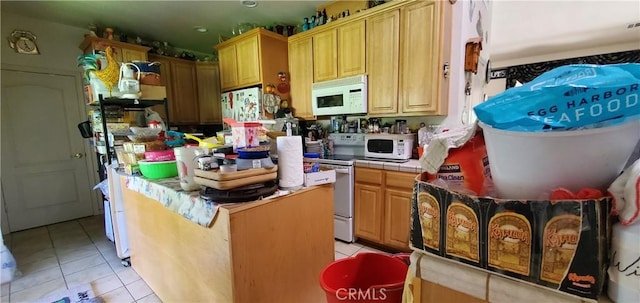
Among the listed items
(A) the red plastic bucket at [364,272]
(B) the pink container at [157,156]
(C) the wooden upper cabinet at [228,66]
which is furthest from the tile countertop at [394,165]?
(C) the wooden upper cabinet at [228,66]

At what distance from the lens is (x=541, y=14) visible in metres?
3.30

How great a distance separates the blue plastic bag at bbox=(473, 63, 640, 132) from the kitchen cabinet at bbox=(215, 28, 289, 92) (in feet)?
10.7

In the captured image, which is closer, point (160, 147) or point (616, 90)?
point (616, 90)

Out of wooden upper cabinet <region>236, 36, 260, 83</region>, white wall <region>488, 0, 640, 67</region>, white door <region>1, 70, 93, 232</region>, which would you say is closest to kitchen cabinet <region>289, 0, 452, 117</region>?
wooden upper cabinet <region>236, 36, 260, 83</region>

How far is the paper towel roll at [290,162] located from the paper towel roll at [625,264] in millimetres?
1072

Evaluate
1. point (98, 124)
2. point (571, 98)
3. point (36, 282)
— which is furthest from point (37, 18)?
point (571, 98)

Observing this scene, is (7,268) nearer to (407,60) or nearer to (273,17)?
(273,17)

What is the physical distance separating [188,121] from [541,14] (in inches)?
208

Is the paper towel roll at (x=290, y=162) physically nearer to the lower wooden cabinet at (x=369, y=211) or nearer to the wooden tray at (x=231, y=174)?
the wooden tray at (x=231, y=174)

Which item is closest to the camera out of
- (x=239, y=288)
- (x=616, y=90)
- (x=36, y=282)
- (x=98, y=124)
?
(x=616, y=90)

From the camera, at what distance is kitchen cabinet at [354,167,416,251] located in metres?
2.41

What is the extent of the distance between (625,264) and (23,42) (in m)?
5.26

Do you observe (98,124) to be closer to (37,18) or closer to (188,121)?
(188,121)

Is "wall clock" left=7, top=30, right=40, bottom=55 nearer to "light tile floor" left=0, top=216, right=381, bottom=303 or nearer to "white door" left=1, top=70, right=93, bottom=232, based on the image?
"white door" left=1, top=70, right=93, bottom=232
